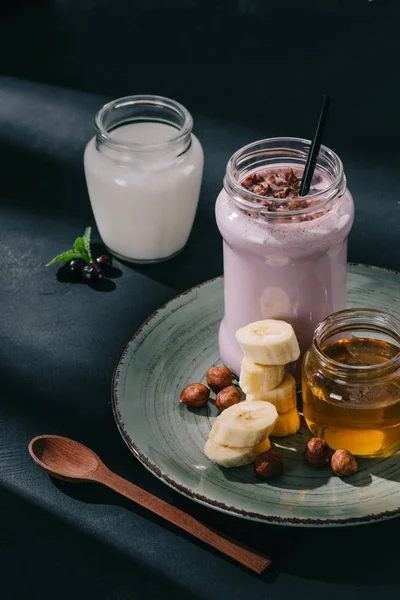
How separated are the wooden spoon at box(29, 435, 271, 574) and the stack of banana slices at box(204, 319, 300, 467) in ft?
0.35

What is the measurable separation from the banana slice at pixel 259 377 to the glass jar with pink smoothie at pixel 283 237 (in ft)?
0.36

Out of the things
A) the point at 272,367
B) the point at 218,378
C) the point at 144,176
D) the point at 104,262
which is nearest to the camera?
the point at 272,367

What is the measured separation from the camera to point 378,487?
1.50 metres

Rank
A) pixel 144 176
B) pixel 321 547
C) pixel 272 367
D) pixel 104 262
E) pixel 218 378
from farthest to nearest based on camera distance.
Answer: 1. pixel 104 262
2. pixel 144 176
3. pixel 218 378
4. pixel 272 367
5. pixel 321 547

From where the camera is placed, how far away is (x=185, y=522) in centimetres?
150

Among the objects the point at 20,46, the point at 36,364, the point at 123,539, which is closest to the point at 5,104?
the point at 20,46

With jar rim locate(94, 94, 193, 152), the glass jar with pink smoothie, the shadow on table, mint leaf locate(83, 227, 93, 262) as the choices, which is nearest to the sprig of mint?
mint leaf locate(83, 227, 93, 262)

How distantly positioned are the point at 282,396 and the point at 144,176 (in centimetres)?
60

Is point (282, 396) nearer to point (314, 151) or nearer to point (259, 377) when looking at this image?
point (259, 377)

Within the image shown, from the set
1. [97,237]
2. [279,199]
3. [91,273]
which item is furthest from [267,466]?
[97,237]

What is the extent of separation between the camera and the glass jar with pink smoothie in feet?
5.17

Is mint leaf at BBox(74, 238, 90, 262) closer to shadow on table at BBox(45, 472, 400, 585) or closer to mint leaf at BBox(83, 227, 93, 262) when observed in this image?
mint leaf at BBox(83, 227, 93, 262)

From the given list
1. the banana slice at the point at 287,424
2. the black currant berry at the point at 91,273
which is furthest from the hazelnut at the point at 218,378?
the black currant berry at the point at 91,273

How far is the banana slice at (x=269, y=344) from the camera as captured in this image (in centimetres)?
156
